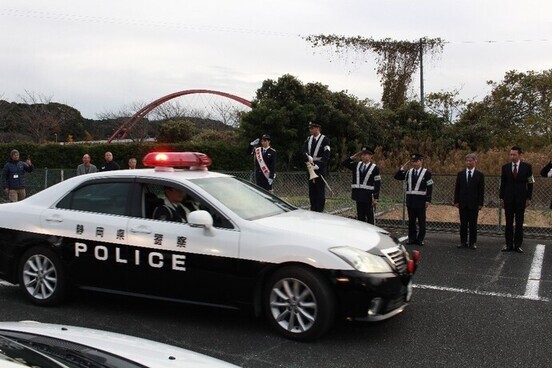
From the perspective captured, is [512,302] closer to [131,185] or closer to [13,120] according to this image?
[131,185]

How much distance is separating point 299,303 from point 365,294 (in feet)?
1.82

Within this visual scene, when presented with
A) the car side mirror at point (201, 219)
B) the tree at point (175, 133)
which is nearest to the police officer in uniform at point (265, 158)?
the car side mirror at point (201, 219)

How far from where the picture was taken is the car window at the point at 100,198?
538 cm

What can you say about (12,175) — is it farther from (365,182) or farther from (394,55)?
(394,55)

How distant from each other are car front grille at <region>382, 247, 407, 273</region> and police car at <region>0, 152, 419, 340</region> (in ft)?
0.04

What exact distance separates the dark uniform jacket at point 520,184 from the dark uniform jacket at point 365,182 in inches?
82.4

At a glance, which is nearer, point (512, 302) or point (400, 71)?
point (512, 302)

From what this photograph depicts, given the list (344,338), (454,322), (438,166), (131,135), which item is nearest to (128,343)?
(344,338)

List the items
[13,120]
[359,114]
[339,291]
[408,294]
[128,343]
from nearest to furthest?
[128,343]
[339,291]
[408,294]
[359,114]
[13,120]

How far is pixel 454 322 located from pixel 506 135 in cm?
A: 2127

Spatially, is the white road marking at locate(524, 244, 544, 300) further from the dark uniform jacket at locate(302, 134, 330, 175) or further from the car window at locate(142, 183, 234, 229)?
the dark uniform jacket at locate(302, 134, 330, 175)

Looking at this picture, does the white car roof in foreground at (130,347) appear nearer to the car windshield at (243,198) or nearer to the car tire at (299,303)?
the car tire at (299,303)

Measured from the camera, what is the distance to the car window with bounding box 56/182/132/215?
5375 mm

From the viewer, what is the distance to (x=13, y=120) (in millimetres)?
43719
